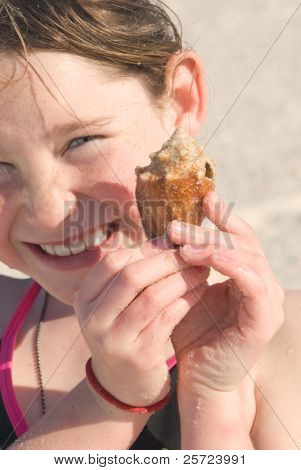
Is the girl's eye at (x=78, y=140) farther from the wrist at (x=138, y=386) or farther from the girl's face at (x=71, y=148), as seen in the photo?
the wrist at (x=138, y=386)

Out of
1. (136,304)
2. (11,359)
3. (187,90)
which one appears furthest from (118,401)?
(187,90)

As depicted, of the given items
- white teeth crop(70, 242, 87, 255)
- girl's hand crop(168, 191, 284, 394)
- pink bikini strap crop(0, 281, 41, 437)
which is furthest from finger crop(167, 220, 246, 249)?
pink bikini strap crop(0, 281, 41, 437)

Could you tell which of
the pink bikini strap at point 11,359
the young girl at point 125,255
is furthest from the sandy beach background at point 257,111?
the young girl at point 125,255

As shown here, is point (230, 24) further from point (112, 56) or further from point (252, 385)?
point (252, 385)

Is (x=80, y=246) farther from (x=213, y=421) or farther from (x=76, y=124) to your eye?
(x=213, y=421)

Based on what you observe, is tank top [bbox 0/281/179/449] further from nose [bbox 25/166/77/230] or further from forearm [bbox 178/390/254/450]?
nose [bbox 25/166/77/230]

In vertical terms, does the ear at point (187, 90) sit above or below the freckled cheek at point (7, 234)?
above

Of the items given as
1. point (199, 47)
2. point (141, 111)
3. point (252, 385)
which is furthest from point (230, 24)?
point (252, 385)
